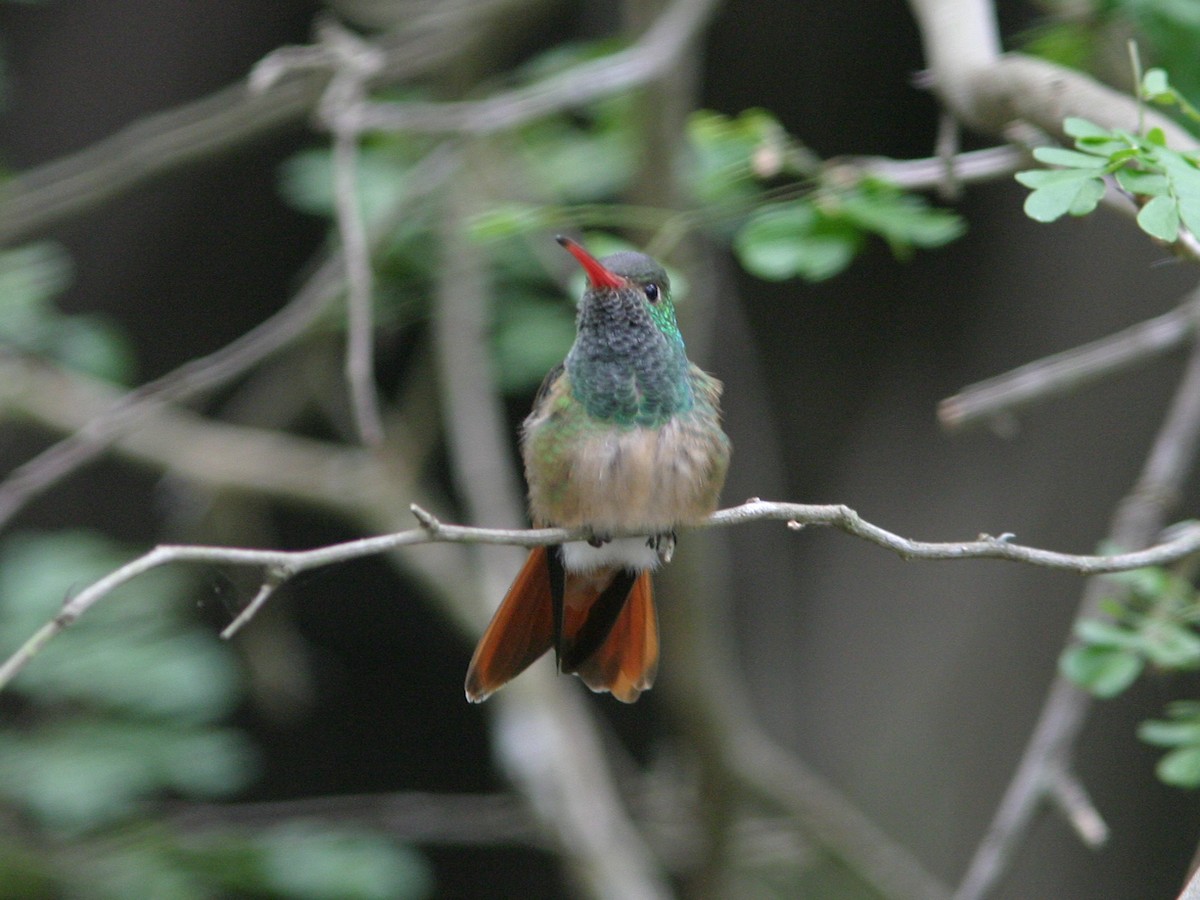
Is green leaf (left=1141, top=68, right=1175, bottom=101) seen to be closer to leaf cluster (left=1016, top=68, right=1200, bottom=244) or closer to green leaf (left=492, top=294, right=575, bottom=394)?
leaf cluster (left=1016, top=68, right=1200, bottom=244)

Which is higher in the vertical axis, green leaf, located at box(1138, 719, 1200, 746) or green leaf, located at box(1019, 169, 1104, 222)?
green leaf, located at box(1019, 169, 1104, 222)

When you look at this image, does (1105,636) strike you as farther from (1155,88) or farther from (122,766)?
(122,766)

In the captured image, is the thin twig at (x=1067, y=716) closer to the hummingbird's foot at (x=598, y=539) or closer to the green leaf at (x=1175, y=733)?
the green leaf at (x=1175, y=733)

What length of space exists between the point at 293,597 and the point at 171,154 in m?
2.40

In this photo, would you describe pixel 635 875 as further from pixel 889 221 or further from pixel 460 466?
pixel 889 221

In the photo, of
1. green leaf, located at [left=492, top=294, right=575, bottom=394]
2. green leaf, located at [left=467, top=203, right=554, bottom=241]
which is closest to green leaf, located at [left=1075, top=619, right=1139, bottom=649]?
green leaf, located at [left=467, top=203, right=554, bottom=241]

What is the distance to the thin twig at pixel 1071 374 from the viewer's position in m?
2.41

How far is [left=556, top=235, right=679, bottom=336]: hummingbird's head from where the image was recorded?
2414mm

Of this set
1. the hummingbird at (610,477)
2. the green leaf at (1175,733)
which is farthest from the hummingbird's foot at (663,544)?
the green leaf at (1175,733)

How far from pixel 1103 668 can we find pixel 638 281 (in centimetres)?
106

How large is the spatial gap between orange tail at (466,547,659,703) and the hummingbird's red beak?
49cm

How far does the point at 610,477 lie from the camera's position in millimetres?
2348

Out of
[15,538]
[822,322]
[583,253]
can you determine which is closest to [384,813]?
[15,538]

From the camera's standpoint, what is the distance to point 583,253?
2197 millimetres
